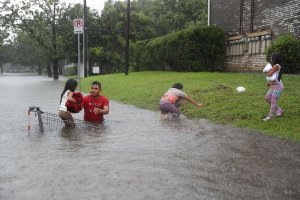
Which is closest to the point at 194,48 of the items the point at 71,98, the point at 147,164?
the point at 71,98

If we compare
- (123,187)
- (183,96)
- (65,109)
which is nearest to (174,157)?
(123,187)

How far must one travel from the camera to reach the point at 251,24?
22766 mm

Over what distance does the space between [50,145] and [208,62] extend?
60.9 feet

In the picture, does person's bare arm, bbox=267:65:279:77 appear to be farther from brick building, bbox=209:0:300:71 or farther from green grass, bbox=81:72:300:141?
brick building, bbox=209:0:300:71

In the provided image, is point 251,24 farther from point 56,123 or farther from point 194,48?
point 56,123

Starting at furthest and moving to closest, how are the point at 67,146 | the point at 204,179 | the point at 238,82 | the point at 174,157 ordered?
the point at 238,82 < the point at 67,146 < the point at 174,157 < the point at 204,179

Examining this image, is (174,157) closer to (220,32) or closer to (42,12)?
(220,32)

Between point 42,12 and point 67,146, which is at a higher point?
point 42,12

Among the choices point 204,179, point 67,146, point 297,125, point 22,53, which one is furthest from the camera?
point 22,53

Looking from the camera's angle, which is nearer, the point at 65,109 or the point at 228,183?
the point at 228,183

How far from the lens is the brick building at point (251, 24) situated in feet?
65.2

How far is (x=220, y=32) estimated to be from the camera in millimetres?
24953

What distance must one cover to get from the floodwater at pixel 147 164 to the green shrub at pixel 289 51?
31.3 ft

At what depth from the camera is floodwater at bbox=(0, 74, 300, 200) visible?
192 inches
